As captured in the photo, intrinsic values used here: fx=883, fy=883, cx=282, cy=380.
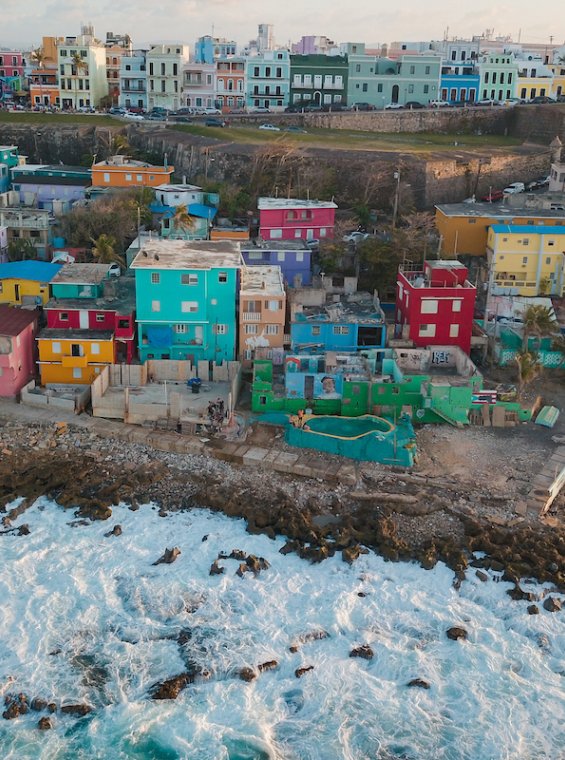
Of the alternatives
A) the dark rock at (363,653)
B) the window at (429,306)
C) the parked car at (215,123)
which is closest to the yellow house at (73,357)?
the window at (429,306)

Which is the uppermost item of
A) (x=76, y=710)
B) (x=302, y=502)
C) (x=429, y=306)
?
(x=429, y=306)

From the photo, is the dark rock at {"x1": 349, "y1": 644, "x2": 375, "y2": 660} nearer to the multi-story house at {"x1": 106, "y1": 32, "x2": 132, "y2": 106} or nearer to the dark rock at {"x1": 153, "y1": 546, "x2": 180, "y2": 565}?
the dark rock at {"x1": 153, "y1": 546, "x2": 180, "y2": 565}

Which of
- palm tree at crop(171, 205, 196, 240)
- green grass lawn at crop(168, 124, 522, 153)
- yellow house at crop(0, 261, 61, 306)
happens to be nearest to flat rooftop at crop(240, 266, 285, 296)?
palm tree at crop(171, 205, 196, 240)

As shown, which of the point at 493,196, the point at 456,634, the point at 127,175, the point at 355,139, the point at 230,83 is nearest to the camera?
the point at 456,634

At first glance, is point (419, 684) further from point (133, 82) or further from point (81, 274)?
point (133, 82)

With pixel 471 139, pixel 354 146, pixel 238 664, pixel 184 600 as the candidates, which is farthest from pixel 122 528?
pixel 471 139

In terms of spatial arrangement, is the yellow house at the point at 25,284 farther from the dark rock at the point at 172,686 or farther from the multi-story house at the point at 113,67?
the multi-story house at the point at 113,67

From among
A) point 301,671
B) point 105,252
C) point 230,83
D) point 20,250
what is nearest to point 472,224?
point 105,252
